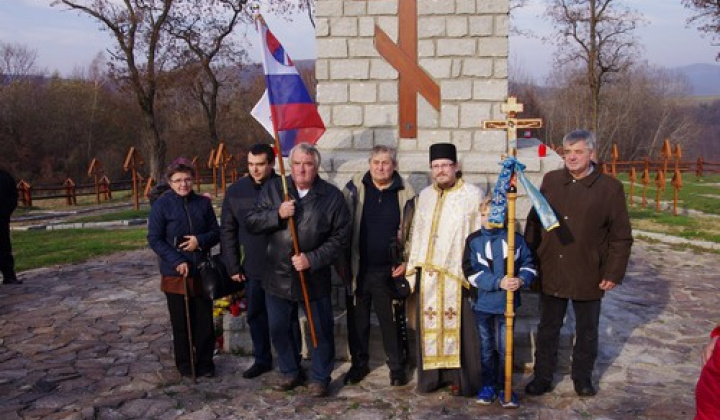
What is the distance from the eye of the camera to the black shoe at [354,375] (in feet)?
16.6

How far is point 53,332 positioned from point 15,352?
24.2 inches

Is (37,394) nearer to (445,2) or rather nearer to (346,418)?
(346,418)

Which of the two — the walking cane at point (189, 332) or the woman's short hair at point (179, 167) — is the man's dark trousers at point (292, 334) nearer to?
the walking cane at point (189, 332)

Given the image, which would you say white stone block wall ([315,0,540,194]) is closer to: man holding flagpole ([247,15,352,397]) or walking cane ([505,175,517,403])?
man holding flagpole ([247,15,352,397])

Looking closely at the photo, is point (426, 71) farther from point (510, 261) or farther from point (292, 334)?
point (292, 334)

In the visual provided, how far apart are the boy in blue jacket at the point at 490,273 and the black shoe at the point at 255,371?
1.76m

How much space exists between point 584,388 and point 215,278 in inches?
112

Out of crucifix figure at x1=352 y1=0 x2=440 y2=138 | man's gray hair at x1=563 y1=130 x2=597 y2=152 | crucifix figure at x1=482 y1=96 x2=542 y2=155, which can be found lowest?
man's gray hair at x1=563 y1=130 x2=597 y2=152

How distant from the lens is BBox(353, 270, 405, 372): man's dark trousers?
4.86 metres

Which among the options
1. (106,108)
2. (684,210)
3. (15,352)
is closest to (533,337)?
(15,352)

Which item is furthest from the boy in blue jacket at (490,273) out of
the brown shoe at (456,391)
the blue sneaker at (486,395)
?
the brown shoe at (456,391)

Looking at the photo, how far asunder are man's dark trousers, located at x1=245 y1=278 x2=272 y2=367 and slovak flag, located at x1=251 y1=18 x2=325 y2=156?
1131 millimetres

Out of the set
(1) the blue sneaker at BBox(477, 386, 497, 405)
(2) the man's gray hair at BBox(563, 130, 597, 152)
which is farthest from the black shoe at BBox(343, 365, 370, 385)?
(2) the man's gray hair at BBox(563, 130, 597, 152)

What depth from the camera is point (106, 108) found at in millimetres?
41375
